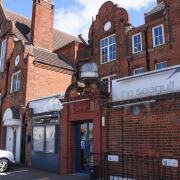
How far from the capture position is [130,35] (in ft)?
69.6

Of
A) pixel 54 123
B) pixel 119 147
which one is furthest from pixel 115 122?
pixel 54 123

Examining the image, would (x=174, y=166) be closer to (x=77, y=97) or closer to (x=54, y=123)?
(x=77, y=97)

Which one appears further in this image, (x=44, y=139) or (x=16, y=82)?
(x=16, y=82)

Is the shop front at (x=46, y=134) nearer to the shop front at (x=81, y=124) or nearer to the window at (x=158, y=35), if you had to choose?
the shop front at (x=81, y=124)

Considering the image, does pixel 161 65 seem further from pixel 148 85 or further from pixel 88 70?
pixel 148 85

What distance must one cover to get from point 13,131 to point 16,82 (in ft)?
12.6

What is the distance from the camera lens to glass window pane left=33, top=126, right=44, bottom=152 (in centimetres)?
1634

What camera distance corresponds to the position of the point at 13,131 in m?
20.1

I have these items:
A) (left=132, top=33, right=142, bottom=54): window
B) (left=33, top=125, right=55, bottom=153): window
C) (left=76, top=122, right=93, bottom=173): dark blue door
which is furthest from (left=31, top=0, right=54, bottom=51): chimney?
(left=76, top=122, right=93, bottom=173): dark blue door

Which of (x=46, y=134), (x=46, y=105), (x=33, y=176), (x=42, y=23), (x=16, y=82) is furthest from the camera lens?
(x=42, y=23)

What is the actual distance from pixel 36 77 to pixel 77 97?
7250 mm

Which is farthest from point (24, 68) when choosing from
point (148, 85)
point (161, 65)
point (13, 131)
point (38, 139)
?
point (148, 85)

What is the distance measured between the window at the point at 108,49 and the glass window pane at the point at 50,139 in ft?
29.1

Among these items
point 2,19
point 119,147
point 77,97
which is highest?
point 2,19
